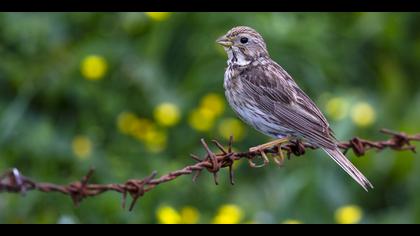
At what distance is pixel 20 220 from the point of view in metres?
6.91

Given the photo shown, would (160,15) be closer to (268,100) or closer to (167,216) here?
(167,216)

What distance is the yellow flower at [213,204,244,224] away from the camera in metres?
6.93

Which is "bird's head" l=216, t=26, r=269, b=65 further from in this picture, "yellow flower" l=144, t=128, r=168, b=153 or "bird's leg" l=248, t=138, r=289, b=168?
"yellow flower" l=144, t=128, r=168, b=153

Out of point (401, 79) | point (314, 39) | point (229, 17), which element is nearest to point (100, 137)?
point (229, 17)

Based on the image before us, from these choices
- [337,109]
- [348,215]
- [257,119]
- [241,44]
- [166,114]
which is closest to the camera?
[257,119]

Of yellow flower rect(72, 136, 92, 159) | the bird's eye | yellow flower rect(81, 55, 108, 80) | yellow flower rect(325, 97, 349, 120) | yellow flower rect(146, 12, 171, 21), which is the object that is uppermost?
yellow flower rect(146, 12, 171, 21)

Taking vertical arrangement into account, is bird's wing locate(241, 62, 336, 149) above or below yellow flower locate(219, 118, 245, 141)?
below

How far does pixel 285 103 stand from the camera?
241 inches

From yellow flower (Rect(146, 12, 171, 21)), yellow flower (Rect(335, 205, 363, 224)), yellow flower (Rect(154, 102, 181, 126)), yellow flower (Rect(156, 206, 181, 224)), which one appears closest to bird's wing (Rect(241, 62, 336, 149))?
yellow flower (Rect(156, 206, 181, 224))

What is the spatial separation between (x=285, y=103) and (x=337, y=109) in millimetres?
1924

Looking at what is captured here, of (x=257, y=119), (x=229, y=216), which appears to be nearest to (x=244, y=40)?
(x=257, y=119)

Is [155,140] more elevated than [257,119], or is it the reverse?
[155,140]

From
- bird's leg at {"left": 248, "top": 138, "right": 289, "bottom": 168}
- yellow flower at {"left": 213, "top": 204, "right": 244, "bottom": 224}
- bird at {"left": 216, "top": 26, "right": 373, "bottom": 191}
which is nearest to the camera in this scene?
bird's leg at {"left": 248, "top": 138, "right": 289, "bottom": 168}
